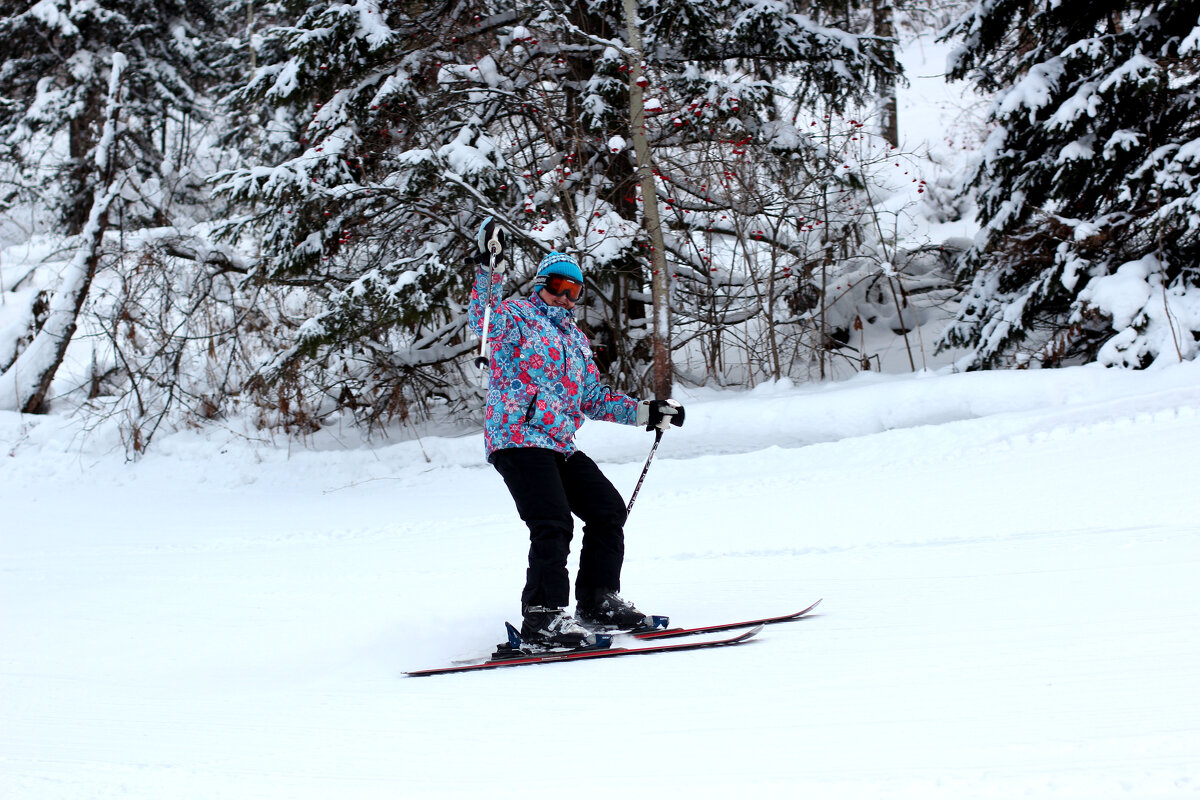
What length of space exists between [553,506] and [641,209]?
6.04m

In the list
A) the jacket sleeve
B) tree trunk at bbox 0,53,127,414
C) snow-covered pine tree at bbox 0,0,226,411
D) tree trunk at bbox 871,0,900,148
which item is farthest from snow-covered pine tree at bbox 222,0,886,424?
the jacket sleeve

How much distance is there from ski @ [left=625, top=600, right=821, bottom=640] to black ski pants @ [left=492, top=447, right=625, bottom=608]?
1.35 ft

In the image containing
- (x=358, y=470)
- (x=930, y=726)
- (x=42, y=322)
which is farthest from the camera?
(x=42, y=322)

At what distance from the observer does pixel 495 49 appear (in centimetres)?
1012

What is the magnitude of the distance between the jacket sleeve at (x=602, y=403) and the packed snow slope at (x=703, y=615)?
106cm

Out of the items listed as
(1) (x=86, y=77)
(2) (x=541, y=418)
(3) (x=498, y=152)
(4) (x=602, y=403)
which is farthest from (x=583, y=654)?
(1) (x=86, y=77)

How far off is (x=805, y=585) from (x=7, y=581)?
5662 millimetres

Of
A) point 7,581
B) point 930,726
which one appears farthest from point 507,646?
point 7,581

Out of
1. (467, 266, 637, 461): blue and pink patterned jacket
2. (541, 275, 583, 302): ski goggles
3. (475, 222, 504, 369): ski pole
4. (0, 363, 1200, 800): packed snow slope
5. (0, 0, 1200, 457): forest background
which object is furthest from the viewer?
(0, 0, 1200, 457): forest background

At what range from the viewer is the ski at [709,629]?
13.4ft

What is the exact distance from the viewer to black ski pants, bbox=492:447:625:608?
12.9 ft

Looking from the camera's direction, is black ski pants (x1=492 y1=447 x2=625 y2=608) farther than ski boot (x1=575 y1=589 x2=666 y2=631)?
No

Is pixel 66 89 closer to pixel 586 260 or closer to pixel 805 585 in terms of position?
pixel 586 260

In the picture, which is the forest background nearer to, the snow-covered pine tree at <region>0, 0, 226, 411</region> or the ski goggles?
the snow-covered pine tree at <region>0, 0, 226, 411</region>
